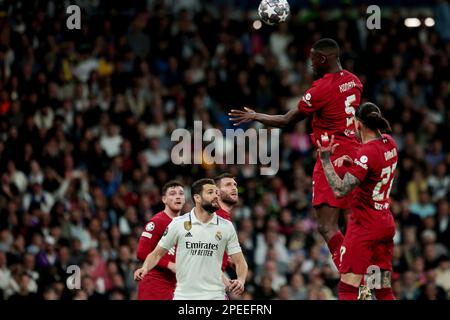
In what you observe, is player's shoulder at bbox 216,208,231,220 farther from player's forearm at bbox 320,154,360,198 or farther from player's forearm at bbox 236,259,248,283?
player's forearm at bbox 320,154,360,198

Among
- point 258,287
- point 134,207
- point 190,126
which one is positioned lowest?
point 258,287

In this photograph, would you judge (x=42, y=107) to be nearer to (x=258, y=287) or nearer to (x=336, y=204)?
(x=258, y=287)

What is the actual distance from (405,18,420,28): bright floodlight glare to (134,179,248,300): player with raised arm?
15482 mm

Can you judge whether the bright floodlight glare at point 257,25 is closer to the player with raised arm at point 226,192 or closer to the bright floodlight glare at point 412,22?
the bright floodlight glare at point 412,22

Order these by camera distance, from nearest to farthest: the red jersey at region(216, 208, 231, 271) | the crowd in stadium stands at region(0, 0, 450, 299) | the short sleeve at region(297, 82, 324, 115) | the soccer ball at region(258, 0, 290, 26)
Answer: the short sleeve at region(297, 82, 324, 115)
the red jersey at region(216, 208, 231, 271)
the soccer ball at region(258, 0, 290, 26)
the crowd in stadium stands at region(0, 0, 450, 299)

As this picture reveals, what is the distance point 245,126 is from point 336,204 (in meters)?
10.2

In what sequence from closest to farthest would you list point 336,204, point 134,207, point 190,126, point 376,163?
point 376,163, point 336,204, point 134,207, point 190,126

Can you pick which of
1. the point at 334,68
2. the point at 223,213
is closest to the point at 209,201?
the point at 223,213

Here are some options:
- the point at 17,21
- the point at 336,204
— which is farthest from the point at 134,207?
the point at 336,204

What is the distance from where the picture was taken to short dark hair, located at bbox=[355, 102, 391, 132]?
12484 mm

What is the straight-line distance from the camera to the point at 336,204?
13602mm

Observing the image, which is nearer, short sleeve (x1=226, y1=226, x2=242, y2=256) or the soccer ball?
short sleeve (x1=226, y1=226, x2=242, y2=256)

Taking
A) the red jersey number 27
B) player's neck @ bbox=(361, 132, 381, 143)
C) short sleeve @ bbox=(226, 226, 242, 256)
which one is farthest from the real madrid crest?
player's neck @ bbox=(361, 132, 381, 143)
